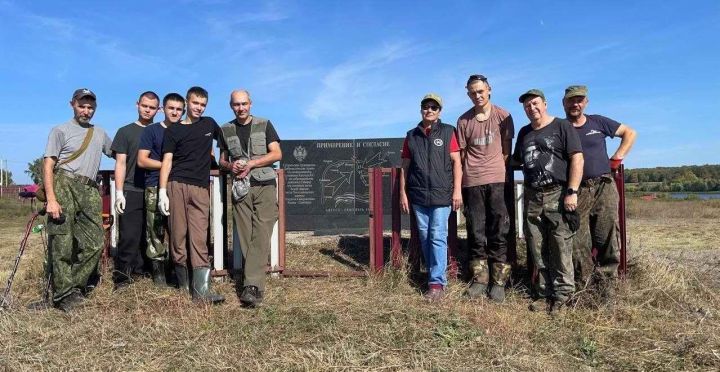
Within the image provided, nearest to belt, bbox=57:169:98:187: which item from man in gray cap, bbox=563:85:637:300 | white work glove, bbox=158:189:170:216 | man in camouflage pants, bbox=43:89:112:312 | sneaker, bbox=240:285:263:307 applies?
man in camouflage pants, bbox=43:89:112:312

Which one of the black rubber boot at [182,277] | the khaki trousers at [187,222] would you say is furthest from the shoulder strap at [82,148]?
the black rubber boot at [182,277]

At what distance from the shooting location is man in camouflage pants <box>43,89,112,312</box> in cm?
432

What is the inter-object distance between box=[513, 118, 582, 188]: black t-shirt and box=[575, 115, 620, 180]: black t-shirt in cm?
29

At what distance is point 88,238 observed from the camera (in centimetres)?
453

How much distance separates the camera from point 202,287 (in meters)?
4.45

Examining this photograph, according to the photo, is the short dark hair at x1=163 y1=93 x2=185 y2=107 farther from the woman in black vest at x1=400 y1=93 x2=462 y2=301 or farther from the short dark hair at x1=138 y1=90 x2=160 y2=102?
the woman in black vest at x1=400 y1=93 x2=462 y2=301

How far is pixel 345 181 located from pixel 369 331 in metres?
5.32

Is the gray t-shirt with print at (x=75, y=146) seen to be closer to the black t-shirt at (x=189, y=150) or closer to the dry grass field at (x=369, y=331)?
the black t-shirt at (x=189, y=150)

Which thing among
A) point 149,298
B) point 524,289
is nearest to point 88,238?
point 149,298

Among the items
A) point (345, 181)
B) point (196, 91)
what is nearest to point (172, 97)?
point (196, 91)

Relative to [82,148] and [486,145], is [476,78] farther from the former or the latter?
[82,148]

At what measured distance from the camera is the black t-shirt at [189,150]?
175 inches

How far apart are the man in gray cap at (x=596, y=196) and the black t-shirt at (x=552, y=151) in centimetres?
30

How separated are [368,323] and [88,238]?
2.68 metres
